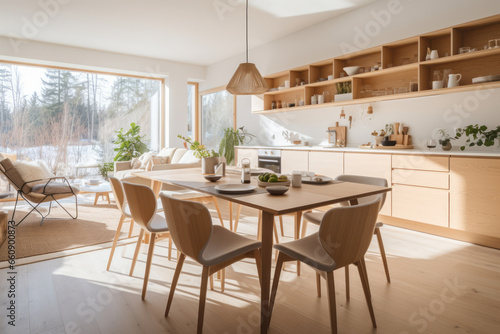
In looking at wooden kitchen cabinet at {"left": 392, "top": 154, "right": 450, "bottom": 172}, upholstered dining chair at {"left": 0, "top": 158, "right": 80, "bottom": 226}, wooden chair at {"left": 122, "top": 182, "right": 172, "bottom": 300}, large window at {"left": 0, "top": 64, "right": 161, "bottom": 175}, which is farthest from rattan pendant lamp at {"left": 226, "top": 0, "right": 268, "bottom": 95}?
large window at {"left": 0, "top": 64, "right": 161, "bottom": 175}

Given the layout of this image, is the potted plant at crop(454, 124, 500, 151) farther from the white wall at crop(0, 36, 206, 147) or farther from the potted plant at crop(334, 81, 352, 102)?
the white wall at crop(0, 36, 206, 147)

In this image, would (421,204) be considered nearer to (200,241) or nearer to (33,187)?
(200,241)

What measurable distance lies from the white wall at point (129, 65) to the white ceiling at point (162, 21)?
0.21 m

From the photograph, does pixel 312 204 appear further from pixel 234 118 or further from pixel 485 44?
pixel 234 118

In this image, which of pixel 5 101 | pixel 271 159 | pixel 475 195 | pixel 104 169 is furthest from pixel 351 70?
pixel 5 101

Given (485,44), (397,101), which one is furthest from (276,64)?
(485,44)

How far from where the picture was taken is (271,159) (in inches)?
215

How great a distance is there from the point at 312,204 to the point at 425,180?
2.39 metres

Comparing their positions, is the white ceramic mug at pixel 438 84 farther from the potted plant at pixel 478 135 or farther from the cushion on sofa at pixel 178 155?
the cushion on sofa at pixel 178 155

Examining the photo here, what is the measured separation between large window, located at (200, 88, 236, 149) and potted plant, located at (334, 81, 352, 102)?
9.80 feet

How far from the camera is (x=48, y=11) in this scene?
4691 mm

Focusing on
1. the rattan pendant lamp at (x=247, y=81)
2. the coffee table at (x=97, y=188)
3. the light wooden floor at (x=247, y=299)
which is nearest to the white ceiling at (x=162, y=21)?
the rattan pendant lamp at (x=247, y=81)

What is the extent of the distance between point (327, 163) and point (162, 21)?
3299 mm

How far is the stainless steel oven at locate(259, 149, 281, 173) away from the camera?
535 cm
